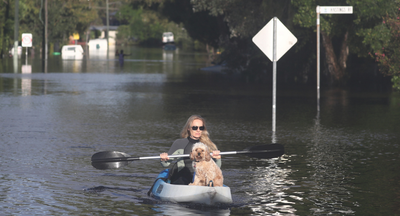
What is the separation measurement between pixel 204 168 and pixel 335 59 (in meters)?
25.5

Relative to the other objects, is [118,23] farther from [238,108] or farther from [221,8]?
[238,108]

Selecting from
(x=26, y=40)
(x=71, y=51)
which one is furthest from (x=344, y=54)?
(x=71, y=51)

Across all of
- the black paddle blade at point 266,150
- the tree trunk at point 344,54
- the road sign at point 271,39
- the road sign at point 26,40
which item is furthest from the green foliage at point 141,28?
the black paddle blade at point 266,150

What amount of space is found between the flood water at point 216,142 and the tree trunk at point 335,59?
5866 millimetres

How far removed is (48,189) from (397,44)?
16.8 m

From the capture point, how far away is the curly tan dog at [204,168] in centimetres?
740

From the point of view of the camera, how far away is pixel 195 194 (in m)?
7.57

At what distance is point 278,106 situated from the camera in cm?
2111

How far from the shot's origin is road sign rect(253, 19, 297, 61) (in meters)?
14.3

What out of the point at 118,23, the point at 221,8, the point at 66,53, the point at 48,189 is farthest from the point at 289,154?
the point at 118,23

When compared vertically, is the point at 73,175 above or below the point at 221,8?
below

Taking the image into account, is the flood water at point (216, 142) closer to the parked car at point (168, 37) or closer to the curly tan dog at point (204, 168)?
the curly tan dog at point (204, 168)

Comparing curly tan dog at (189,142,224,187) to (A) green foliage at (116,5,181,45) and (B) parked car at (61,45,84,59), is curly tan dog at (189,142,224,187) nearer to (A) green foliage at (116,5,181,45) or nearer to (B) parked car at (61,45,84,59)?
(B) parked car at (61,45,84,59)

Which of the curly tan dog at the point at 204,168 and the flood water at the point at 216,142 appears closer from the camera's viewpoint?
the curly tan dog at the point at 204,168
